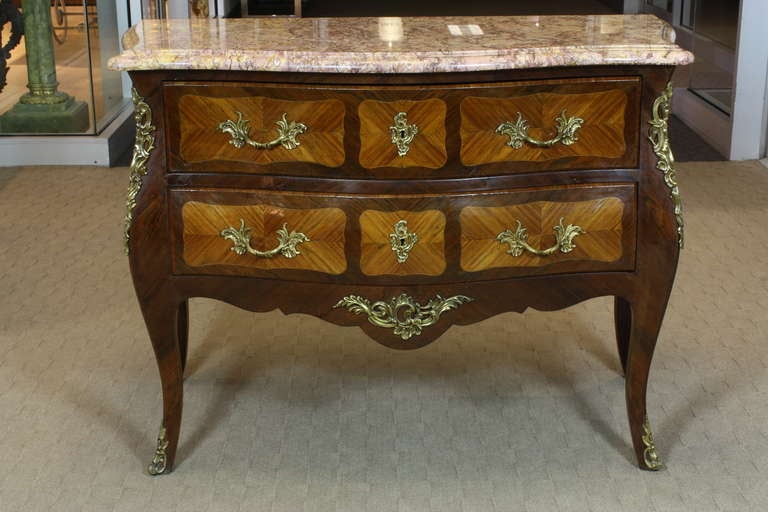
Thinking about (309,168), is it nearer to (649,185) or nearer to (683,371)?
(649,185)

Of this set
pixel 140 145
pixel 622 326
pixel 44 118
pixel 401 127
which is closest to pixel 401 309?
pixel 401 127

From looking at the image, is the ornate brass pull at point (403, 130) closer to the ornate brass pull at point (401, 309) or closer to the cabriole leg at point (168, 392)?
the ornate brass pull at point (401, 309)

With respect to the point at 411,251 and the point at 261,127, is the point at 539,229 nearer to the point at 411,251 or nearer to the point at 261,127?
the point at 411,251

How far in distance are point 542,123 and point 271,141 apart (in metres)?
0.57

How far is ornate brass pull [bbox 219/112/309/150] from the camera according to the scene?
255 centimetres

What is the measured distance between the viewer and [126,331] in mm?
3680

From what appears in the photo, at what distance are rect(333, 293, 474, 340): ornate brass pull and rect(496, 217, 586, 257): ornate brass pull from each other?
0.51 ft

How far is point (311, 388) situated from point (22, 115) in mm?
3095

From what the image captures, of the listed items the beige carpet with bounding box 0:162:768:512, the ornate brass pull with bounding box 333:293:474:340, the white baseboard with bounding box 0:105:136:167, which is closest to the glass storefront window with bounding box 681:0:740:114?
the beige carpet with bounding box 0:162:768:512

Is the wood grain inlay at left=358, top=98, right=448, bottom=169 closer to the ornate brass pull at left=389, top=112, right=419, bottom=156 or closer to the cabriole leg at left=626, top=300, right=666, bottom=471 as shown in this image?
the ornate brass pull at left=389, top=112, right=419, bottom=156

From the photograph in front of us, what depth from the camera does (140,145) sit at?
8.54 ft

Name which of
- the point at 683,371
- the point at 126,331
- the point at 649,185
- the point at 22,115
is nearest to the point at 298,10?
the point at 22,115

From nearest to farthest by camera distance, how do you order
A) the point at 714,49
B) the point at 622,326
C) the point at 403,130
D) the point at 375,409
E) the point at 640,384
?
the point at 403,130 < the point at 640,384 < the point at 375,409 < the point at 622,326 < the point at 714,49

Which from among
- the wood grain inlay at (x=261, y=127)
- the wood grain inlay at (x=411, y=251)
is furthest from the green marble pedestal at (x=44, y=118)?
the wood grain inlay at (x=411, y=251)
